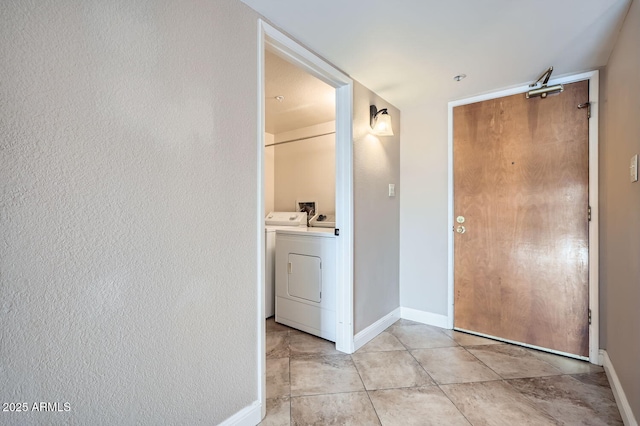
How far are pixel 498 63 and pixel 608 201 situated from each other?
1160 millimetres

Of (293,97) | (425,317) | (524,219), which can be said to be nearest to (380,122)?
(293,97)

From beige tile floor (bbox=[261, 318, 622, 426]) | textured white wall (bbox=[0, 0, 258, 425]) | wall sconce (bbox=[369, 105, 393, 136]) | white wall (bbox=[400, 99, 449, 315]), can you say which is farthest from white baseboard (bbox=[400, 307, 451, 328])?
textured white wall (bbox=[0, 0, 258, 425])

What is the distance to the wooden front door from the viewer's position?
209cm

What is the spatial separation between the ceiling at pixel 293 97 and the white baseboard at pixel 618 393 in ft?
8.87

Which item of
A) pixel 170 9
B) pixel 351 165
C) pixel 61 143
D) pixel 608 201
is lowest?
pixel 608 201

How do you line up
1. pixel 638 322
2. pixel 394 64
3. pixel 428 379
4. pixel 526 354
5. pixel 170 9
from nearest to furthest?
1. pixel 170 9
2. pixel 638 322
3. pixel 428 379
4. pixel 394 64
5. pixel 526 354

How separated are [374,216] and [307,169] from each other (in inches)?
60.5

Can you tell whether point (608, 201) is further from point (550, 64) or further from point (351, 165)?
point (351, 165)

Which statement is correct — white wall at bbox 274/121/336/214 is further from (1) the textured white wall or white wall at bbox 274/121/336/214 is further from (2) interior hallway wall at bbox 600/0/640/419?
(2) interior hallway wall at bbox 600/0/640/419

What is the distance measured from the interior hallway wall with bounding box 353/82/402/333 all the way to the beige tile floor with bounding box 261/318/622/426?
374 mm

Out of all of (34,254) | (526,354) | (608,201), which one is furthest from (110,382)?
(608,201)

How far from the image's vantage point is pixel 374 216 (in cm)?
247

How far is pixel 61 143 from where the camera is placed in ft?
2.80

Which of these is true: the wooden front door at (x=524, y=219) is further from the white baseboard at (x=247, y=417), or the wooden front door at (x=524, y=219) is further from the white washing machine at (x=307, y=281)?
the white baseboard at (x=247, y=417)
